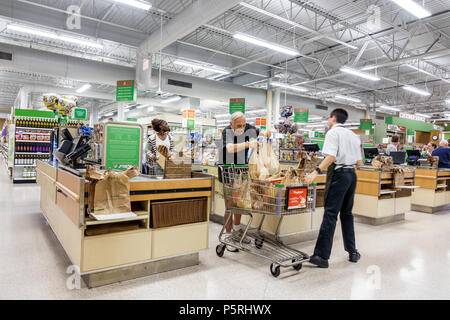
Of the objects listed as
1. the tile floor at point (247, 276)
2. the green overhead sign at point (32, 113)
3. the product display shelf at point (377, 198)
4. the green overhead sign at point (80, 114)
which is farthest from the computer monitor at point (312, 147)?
the green overhead sign at point (32, 113)

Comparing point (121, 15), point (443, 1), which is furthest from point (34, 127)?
point (443, 1)

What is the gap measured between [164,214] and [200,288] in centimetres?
73

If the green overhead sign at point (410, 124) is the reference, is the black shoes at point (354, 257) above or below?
below

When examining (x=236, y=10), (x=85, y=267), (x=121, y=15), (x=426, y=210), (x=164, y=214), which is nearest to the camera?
(x=85, y=267)

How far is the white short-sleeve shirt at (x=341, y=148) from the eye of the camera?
3.21 meters

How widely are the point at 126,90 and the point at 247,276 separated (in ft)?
28.0

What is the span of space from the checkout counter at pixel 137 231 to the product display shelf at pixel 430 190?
19.7 ft

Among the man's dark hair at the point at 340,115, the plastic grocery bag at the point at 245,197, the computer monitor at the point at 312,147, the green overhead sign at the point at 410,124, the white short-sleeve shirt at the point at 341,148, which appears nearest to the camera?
the plastic grocery bag at the point at 245,197

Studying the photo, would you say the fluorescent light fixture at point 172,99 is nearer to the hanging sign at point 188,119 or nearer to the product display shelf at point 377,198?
the hanging sign at point 188,119

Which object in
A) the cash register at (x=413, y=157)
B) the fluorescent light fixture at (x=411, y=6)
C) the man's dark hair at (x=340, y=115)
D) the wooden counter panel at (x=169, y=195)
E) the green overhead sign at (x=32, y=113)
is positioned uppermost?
the fluorescent light fixture at (x=411, y=6)

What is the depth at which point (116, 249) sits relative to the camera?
260 centimetres

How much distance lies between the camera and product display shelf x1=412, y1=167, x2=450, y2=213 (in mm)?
6738
